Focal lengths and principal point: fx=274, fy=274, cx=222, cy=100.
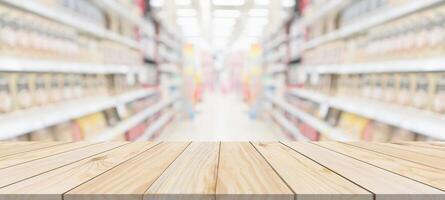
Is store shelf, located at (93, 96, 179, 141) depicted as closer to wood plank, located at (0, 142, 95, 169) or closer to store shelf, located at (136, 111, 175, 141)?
store shelf, located at (136, 111, 175, 141)

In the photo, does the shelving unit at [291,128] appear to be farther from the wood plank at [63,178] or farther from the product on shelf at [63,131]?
the wood plank at [63,178]

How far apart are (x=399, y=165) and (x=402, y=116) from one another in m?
0.91

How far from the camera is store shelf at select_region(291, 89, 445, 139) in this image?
4.10 feet

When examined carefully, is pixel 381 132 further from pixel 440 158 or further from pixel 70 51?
pixel 70 51

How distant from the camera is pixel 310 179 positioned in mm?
599

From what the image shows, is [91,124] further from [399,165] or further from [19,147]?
[399,165]

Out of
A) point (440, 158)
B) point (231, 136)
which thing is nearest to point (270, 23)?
point (231, 136)

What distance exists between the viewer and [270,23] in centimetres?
939

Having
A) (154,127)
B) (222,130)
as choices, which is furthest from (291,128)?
(154,127)

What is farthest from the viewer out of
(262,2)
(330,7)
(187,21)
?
(187,21)

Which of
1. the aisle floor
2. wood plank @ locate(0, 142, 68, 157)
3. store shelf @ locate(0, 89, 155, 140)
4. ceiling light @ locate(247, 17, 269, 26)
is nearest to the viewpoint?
wood plank @ locate(0, 142, 68, 157)

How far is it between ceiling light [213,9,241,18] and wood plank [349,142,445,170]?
25.7ft

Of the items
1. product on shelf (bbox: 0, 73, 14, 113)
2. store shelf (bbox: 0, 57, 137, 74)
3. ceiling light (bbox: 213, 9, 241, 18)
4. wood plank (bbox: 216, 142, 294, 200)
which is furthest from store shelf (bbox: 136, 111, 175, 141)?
ceiling light (bbox: 213, 9, 241, 18)
